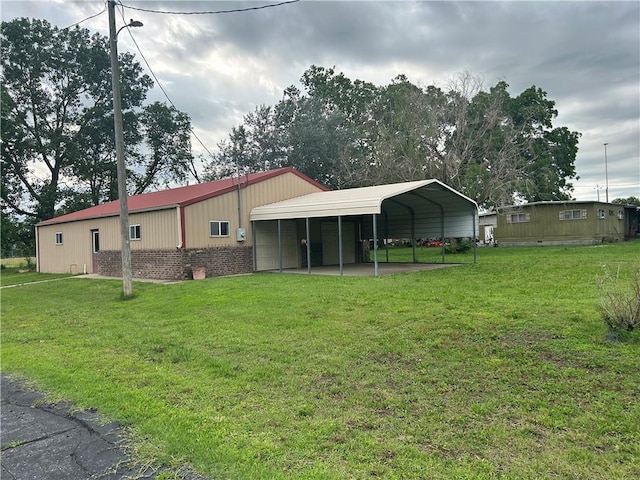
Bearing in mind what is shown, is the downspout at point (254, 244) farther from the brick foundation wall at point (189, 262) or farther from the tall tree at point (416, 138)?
the tall tree at point (416, 138)

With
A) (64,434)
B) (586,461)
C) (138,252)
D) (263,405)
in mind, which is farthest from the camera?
(138,252)

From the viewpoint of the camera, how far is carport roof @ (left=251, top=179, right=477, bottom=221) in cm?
1292

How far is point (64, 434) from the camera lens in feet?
11.4

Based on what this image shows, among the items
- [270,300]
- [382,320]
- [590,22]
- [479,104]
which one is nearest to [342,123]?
[479,104]

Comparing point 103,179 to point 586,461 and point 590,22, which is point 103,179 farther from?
point 586,461

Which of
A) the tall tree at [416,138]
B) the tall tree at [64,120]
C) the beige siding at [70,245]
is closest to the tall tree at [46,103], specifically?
the tall tree at [64,120]

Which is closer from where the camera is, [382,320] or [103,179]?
[382,320]

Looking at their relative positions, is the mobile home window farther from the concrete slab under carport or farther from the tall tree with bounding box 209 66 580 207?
the tall tree with bounding box 209 66 580 207

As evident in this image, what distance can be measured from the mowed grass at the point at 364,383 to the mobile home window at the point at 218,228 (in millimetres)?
7144

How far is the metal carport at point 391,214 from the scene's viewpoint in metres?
14.5

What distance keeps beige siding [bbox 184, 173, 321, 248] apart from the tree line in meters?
7.33

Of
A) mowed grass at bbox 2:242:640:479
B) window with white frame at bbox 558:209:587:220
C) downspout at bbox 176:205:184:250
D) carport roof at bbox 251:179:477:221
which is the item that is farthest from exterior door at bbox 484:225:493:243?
mowed grass at bbox 2:242:640:479

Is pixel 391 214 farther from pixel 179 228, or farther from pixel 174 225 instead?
pixel 174 225

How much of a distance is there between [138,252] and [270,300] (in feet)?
A: 31.0
